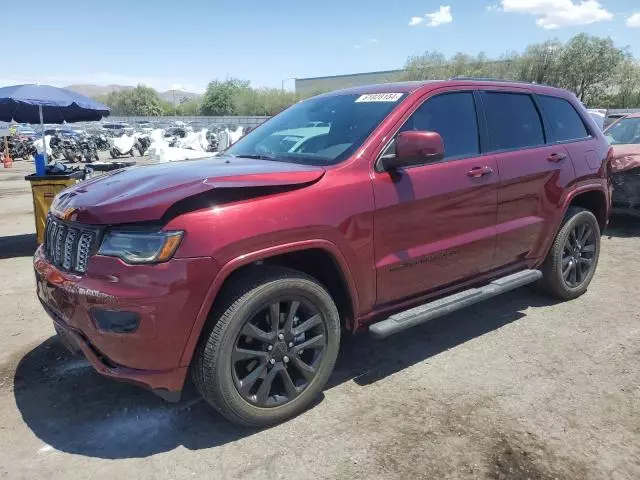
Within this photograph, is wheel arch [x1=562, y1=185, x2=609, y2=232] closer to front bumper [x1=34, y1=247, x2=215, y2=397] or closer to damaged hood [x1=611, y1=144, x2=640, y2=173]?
damaged hood [x1=611, y1=144, x2=640, y2=173]

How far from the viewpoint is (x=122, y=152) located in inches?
994

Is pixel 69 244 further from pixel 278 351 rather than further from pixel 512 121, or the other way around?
pixel 512 121

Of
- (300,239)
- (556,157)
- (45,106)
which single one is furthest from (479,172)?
(45,106)

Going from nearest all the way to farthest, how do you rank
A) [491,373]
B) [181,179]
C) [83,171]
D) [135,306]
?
1. [135,306]
2. [181,179]
3. [491,373]
4. [83,171]

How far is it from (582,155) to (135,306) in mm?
4004

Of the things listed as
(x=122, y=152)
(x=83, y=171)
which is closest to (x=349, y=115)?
(x=83, y=171)

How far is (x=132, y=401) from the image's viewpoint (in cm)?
328

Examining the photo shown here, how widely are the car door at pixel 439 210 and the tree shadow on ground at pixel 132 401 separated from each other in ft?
2.09

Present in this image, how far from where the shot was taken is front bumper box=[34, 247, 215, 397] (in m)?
2.49

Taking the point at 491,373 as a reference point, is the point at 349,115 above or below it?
above

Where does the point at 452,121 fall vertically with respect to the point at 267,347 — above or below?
above

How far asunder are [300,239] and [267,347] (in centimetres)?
62

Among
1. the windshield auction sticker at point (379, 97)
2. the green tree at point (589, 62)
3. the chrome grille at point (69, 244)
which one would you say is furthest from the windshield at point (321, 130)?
the green tree at point (589, 62)

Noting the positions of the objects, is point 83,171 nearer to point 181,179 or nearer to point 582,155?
point 181,179
